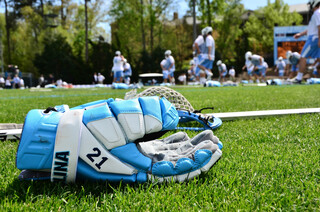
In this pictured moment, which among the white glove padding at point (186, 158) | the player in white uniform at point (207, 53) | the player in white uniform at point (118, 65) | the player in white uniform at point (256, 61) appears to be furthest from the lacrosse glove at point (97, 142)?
the player in white uniform at point (256, 61)

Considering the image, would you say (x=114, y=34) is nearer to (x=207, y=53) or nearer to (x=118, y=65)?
(x=118, y=65)

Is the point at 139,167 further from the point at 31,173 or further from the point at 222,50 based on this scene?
the point at 222,50

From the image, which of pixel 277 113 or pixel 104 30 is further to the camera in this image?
pixel 104 30

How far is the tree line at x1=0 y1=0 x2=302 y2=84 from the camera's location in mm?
30047

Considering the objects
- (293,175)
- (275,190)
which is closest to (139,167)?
(275,190)

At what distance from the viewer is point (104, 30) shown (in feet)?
124

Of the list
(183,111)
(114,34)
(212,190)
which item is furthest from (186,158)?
(114,34)

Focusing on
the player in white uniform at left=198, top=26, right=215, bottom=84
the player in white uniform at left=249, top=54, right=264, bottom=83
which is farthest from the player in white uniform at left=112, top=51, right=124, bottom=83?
the player in white uniform at left=249, top=54, right=264, bottom=83

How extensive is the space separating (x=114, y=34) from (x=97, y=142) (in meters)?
35.8

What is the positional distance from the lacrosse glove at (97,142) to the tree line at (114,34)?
28.4 m

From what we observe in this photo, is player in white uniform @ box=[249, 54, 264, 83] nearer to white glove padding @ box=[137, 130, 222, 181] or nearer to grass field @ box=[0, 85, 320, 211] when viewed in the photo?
grass field @ box=[0, 85, 320, 211]

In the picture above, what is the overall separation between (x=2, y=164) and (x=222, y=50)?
38.3 m

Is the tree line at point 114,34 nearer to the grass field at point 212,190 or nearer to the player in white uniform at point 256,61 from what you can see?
the player in white uniform at point 256,61

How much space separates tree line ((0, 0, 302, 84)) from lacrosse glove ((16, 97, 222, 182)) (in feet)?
93.1
